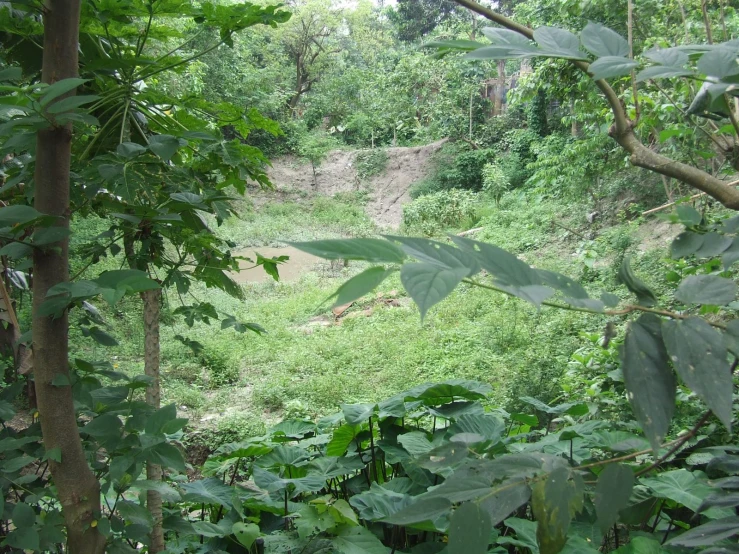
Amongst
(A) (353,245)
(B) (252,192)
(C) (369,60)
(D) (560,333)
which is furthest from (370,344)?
(C) (369,60)

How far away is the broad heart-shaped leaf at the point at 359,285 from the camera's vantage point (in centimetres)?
33

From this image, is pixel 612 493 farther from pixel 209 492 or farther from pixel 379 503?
pixel 209 492

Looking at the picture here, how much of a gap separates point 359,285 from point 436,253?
68 mm

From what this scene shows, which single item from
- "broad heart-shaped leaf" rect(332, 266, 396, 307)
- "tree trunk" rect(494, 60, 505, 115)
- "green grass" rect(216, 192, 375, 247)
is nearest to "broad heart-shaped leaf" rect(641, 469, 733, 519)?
"broad heart-shaped leaf" rect(332, 266, 396, 307)

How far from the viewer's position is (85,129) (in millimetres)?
989

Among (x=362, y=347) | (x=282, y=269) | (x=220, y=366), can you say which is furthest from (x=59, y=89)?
(x=282, y=269)

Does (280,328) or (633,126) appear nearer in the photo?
(633,126)

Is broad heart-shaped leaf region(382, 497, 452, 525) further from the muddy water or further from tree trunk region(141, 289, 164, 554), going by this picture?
the muddy water

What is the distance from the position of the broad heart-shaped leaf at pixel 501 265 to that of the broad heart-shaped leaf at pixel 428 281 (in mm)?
34

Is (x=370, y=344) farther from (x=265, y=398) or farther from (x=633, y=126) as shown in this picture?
(x=633, y=126)

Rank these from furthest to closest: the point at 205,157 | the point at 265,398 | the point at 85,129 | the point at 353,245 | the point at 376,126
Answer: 1. the point at 376,126
2. the point at 265,398
3. the point at 205,157
4. the point at 85,129
5. the point at 353,245

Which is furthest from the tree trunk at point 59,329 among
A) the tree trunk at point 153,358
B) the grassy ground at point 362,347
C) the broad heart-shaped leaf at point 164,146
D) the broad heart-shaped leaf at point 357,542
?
the grassy ground at point 362,347

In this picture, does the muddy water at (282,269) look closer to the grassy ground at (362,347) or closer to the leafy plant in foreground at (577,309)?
the grassy ground at (362,347)

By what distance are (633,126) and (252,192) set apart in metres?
11.5
